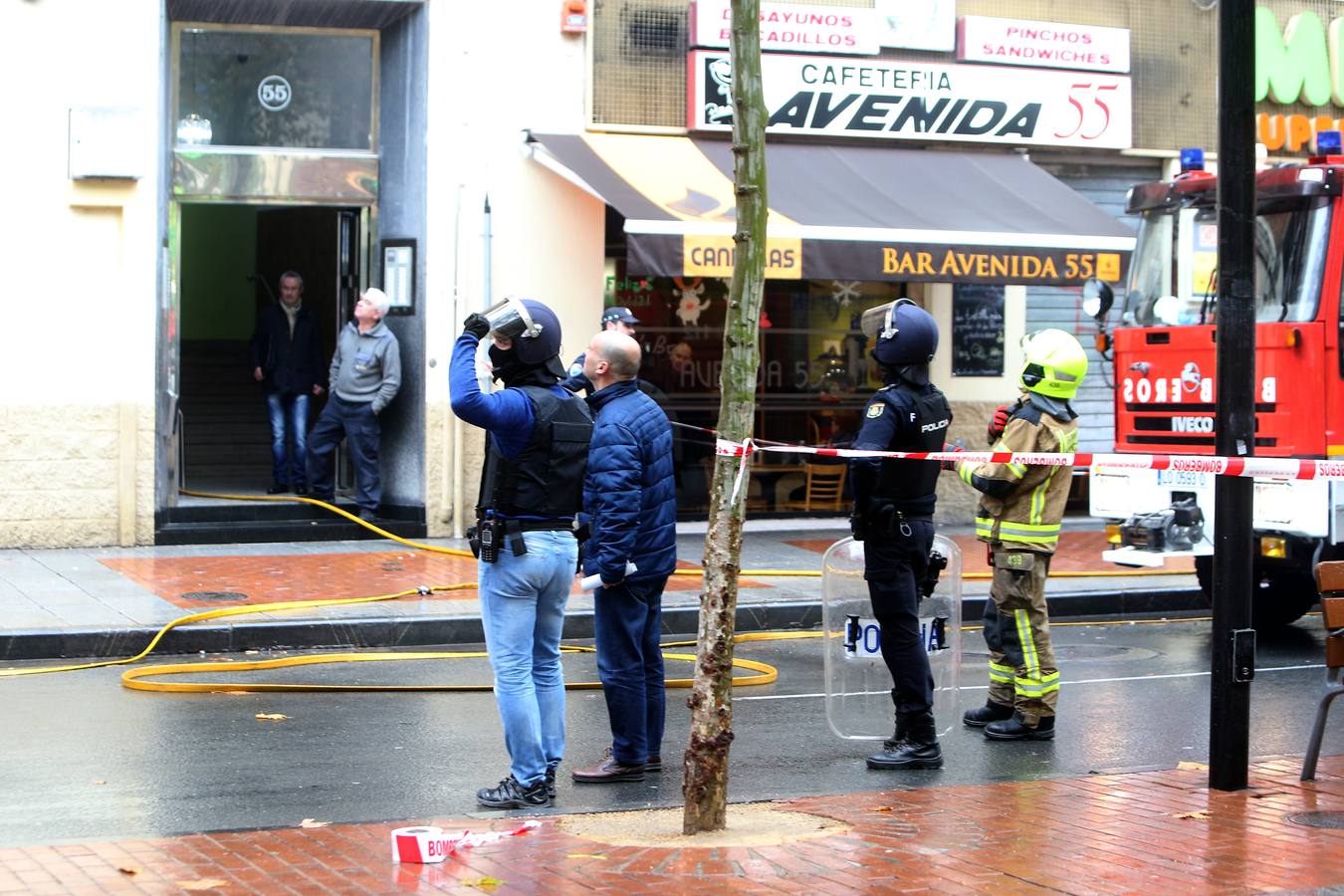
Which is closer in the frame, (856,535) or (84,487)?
(856,535)

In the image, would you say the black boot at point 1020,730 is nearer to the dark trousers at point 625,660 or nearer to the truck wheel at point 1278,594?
the dark trousers at point 625,660

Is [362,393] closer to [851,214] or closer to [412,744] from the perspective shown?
[851,214]

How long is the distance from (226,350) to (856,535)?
13971 millimetres

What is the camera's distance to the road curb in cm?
1029

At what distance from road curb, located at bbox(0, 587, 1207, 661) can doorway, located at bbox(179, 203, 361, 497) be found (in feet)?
14.6

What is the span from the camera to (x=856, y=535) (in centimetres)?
761

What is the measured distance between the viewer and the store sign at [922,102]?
1620cm

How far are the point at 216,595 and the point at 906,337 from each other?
6.11 m

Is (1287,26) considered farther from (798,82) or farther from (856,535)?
(856,535)

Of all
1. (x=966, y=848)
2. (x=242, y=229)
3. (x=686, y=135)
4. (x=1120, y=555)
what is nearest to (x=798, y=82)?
(x=686, y=135)

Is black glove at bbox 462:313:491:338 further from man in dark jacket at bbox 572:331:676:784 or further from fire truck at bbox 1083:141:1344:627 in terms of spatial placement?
fire truck at bbox 1083:141:1344:627

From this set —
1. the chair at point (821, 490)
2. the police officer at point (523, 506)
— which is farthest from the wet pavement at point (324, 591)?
the police officer at point (523, 506)

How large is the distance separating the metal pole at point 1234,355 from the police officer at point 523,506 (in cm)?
250

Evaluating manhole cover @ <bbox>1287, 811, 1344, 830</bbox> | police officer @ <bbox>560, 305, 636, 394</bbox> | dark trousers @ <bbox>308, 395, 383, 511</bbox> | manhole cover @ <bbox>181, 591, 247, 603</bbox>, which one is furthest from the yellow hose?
manhole cover @ <bbox>1287, 811, 1344, 830</bbox>
